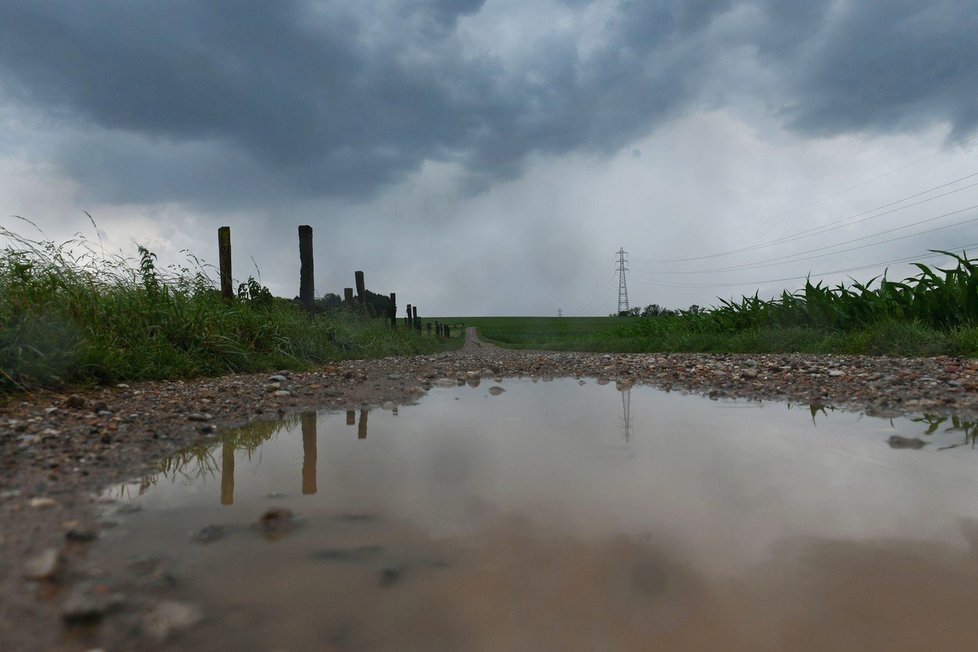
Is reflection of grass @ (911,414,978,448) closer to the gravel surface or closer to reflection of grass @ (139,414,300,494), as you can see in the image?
the gravel surface

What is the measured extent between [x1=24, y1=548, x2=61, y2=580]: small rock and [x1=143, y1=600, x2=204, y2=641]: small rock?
379 mm

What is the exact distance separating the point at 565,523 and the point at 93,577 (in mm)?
1288

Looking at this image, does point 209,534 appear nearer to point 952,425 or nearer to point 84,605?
point 84,605

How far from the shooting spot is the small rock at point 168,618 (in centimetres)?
119

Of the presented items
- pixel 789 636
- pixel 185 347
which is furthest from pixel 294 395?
pixel 789 636

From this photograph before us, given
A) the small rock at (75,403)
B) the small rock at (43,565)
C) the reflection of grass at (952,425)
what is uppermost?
the small rock at (75,403)

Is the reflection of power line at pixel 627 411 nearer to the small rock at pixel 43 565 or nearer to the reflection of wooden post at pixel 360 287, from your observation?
the small rock at pixel 43 565

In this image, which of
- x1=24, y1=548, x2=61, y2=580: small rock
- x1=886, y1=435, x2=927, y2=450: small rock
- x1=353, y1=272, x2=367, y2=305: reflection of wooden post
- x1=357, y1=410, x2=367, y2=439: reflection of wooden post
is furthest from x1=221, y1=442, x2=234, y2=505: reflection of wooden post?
x1=353, y1=272, x2=367, y2=305: reflection of wooden post

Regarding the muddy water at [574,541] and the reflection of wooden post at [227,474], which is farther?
the reflection of wooden post at [227,474]

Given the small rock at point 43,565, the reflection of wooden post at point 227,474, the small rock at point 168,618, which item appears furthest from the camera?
the reflection of wooden post at point 227,474

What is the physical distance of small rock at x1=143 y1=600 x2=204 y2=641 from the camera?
3.90 ft

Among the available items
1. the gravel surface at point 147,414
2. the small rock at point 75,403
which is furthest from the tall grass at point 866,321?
the small rock at point 75,403

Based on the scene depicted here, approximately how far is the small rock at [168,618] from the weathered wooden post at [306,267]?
10.6 metres

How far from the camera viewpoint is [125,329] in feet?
18.9
